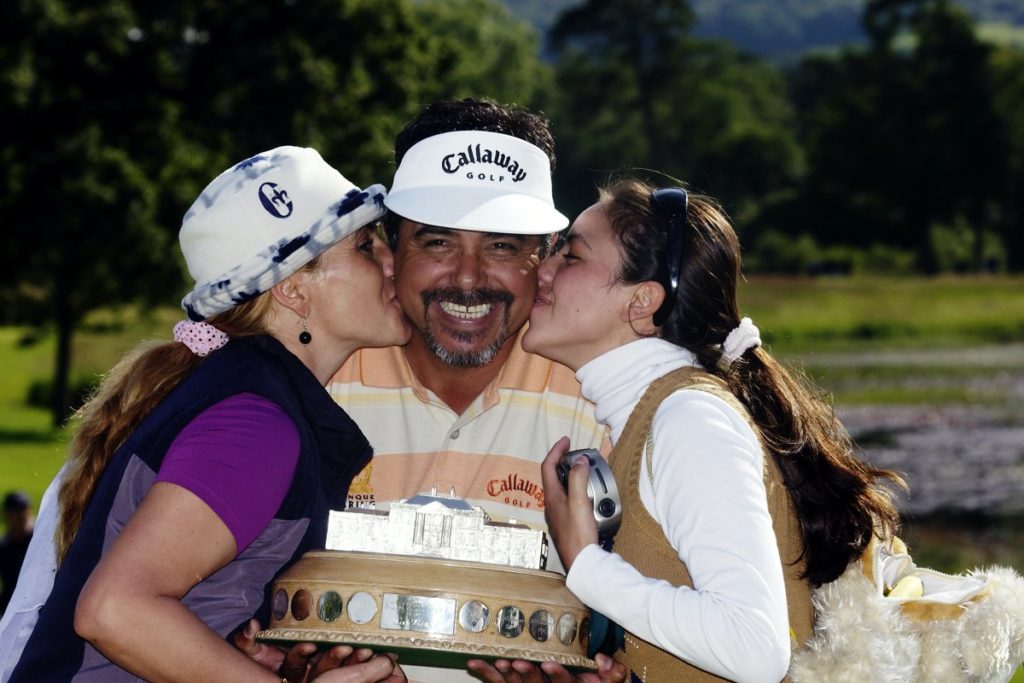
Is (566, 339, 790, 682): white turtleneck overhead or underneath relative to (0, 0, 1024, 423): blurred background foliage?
underneath

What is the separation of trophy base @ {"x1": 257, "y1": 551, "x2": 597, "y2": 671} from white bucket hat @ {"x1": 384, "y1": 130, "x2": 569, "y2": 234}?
5.60 ft

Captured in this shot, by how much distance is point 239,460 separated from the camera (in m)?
3.22

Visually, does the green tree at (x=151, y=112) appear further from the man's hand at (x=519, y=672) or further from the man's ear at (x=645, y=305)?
the man's hand at (x=519, y=672)

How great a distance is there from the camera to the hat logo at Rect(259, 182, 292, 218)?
12.3 feet

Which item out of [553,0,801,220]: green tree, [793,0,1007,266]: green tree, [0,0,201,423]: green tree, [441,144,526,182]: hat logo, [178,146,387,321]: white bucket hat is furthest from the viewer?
[553,0,801,220]: green tree

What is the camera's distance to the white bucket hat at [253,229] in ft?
12.1

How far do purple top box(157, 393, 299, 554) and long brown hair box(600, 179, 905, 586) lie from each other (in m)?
1.21

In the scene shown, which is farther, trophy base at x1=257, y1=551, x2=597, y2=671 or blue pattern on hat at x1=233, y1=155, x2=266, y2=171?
blue pattern on hat at x1=233, y1=155, x2=266, y2=171

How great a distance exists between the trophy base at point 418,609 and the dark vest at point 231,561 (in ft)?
0.35

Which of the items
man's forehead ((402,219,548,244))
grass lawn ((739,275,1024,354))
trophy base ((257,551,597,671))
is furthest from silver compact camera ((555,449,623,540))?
grass lawn ((739,275,1024,354))

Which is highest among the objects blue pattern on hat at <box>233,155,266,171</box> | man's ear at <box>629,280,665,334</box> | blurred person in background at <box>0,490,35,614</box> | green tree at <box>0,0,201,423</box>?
green tree at <box>0,0,201,423</box>

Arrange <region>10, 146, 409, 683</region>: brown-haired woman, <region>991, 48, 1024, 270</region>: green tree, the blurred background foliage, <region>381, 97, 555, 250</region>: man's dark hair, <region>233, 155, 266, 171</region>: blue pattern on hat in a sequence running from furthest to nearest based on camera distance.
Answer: <region>991, 48, 1024, 270</region>: green tree < the blurred background foliage < <region>381, 97, 555, 250</region>: man's dark hair < <region>233, 155, 266, 171</region>: blue pattern on hat < <region>10, 146, 409, 683</region>: brown-haired woman

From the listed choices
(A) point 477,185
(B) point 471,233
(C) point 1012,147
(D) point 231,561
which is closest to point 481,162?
(A) point 477,185

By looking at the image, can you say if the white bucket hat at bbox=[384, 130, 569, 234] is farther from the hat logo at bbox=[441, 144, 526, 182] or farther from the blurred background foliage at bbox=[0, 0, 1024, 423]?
the blurred background foliage at bbox=[0, 0, 1024, 423]
